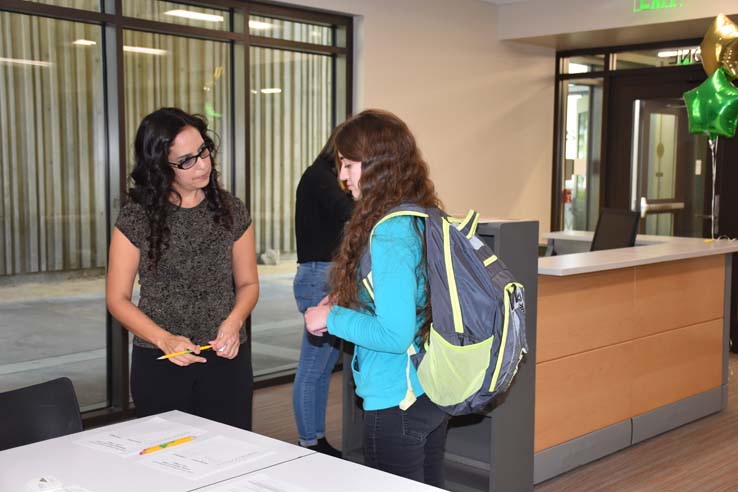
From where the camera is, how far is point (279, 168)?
20.1 ft

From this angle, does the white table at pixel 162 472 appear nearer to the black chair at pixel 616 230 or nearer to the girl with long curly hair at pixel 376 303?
the girl with long curly hair at pixel 376 303

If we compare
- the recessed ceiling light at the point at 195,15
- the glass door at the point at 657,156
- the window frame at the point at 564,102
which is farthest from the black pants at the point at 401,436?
the window frame at the point at 564,102

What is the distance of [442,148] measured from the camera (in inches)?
280

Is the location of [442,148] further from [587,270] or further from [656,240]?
[587,270]

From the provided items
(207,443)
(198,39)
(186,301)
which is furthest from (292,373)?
(207,443)

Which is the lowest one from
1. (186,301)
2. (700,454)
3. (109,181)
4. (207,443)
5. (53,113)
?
(700,454)

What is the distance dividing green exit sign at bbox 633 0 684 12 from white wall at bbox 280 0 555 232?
1.28 meters

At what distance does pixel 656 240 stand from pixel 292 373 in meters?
2.72

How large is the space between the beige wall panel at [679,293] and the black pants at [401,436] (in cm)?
269

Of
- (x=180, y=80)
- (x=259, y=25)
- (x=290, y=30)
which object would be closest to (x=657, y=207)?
(x=290, y=30)

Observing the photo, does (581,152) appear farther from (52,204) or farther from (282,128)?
(52,204)

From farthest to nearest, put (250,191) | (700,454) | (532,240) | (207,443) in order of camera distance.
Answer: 1. (250,191)
2. (700,454)
3. (532,240)
4. (207,443)

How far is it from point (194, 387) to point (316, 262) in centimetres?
149

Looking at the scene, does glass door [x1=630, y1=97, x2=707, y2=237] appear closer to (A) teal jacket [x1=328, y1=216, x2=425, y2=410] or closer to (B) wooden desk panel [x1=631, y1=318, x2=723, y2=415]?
(B) wooden desk panel [x1=631, y1=318, x2=723, y2=415]
